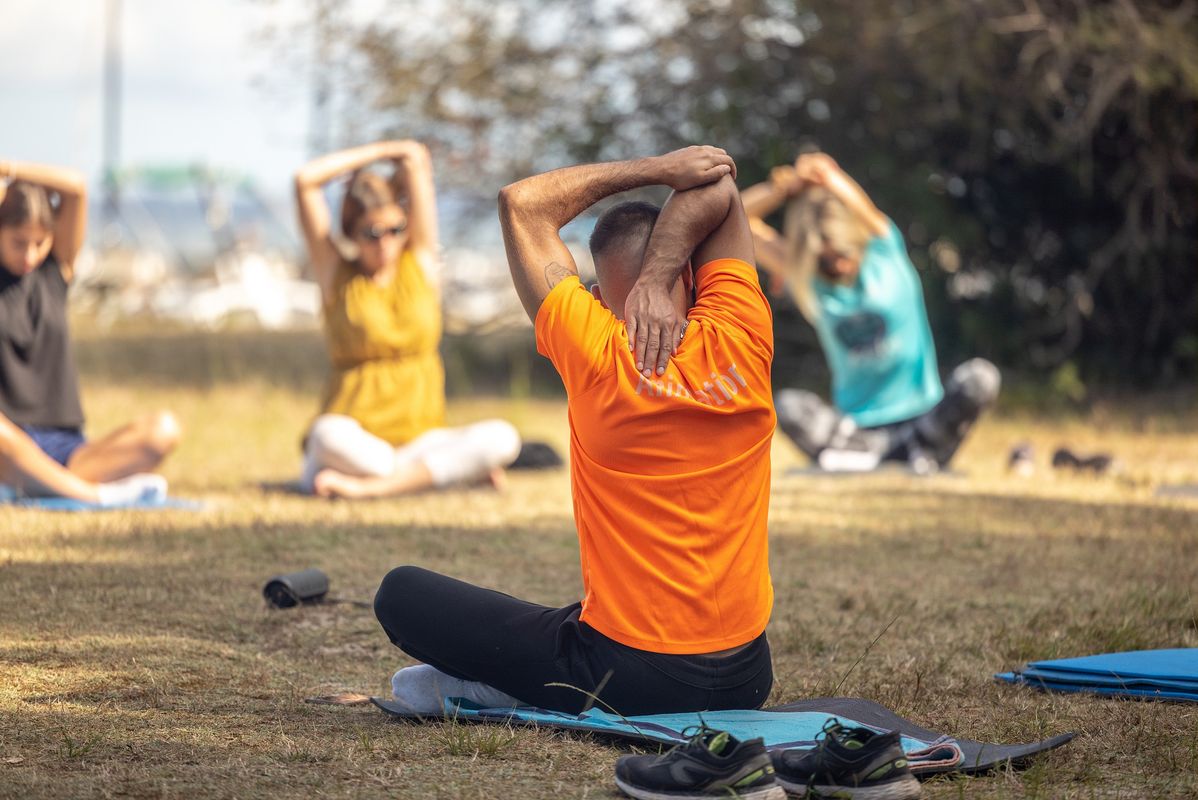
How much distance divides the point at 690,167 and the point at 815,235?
4.74 m

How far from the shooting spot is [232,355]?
1412 centimetres

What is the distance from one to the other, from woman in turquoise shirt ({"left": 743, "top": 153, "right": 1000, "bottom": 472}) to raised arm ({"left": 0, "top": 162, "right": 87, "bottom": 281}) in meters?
3.70

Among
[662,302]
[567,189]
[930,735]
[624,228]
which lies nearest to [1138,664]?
[930,735]

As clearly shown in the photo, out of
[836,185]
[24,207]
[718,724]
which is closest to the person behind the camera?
[718,724]

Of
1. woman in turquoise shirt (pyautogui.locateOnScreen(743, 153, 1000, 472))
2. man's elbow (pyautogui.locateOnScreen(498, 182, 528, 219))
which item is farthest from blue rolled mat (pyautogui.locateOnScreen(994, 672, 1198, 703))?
woman in turquoise shirt (pyautogui.locateOnScreen(743, 153, 1000, 472))

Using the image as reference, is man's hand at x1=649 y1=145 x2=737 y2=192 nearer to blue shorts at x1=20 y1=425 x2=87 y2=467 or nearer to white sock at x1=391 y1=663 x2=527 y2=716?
white sock at x1=391 y1=663 x2=527 y2=716

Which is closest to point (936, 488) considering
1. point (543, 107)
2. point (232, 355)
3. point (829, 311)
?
point (829, 311)

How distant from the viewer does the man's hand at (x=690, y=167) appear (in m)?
2.94

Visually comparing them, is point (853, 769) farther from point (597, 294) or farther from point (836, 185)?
point (836, 185)

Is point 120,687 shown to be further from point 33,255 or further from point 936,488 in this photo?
point 936,488

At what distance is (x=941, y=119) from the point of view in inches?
418

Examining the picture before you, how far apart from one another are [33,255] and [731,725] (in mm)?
4244

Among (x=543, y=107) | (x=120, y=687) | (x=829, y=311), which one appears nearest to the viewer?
(x=120, y=687)

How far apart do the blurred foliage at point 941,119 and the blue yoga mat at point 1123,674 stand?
6.78 metres
